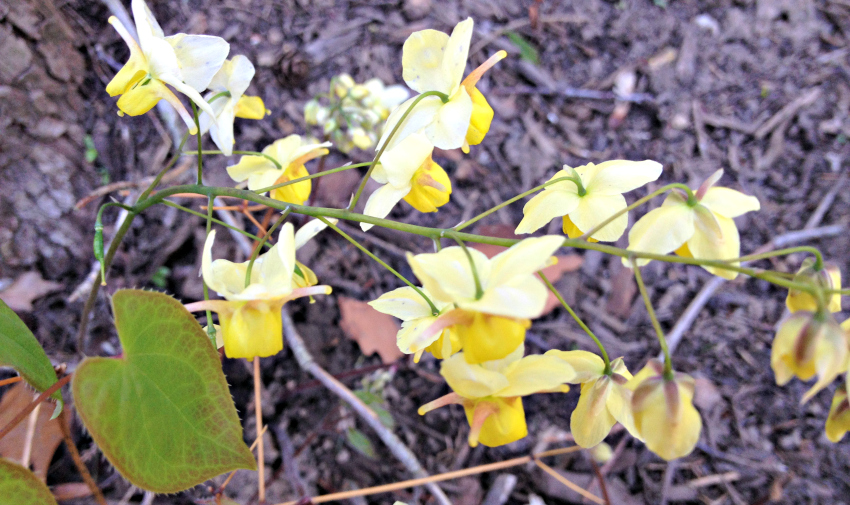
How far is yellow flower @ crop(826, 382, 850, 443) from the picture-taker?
817 millimetres

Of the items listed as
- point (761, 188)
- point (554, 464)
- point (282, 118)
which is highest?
point (282, 118)

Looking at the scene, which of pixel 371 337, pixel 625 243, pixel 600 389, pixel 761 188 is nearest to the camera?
pixel 600 389

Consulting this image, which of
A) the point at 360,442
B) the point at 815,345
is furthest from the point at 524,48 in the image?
the point at 815,345

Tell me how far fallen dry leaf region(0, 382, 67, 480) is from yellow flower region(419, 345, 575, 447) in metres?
1.11

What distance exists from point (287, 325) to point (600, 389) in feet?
3.55

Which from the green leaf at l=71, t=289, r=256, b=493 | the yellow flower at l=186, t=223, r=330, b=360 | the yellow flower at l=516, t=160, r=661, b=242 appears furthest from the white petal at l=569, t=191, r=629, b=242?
the green leaf at l=71, t=289, r=256, b=493

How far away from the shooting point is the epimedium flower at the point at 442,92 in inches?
38.7

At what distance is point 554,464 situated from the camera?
177 cm

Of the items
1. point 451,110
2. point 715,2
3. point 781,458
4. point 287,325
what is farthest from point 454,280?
point 715,2

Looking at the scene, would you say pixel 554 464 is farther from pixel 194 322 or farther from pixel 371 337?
pixel 194 322

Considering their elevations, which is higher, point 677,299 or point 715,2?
point 715,2

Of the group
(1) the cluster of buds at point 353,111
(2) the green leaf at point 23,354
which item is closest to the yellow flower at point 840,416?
(2) the green leaf at point 23,354

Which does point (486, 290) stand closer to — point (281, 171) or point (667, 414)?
point (667, 414)

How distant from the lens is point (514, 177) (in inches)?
87.9
